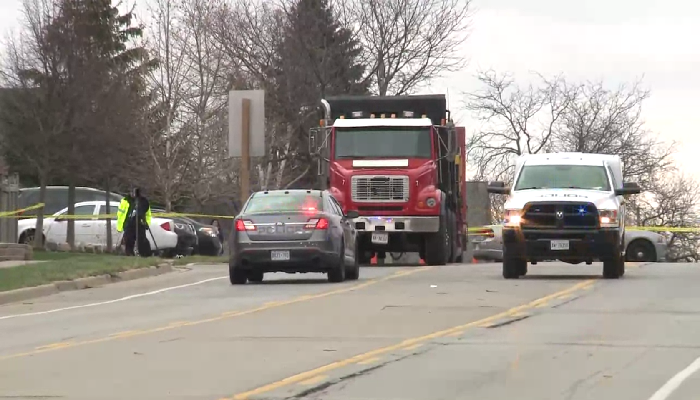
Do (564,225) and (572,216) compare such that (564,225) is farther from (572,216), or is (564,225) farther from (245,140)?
(245,140)

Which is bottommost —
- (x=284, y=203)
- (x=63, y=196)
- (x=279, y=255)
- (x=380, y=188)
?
(x=279, y=255)

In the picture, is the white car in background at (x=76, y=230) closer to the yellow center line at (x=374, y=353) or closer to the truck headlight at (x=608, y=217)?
the truck headlight at (x=608, y=217)

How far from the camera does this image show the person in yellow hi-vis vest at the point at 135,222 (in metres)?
33.2

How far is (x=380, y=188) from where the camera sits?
29.8m

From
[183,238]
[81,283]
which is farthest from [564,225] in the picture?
[183,238]

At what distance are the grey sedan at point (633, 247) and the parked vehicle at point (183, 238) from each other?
25.1 ft

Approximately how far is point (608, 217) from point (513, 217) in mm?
1557

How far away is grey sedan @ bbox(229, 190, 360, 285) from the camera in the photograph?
22.8m

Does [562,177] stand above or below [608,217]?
above

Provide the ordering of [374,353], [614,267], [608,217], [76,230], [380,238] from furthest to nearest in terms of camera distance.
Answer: [76,230], [380,238], [614,267], [608,217], [374,353]

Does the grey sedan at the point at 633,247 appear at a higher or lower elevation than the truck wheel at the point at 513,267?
higher

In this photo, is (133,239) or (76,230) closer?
(133,239)

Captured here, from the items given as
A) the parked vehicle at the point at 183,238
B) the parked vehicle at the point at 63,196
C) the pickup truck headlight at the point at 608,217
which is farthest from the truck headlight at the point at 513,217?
the parked vehicle at the point at 63,196

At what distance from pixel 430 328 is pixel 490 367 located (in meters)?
3.51
